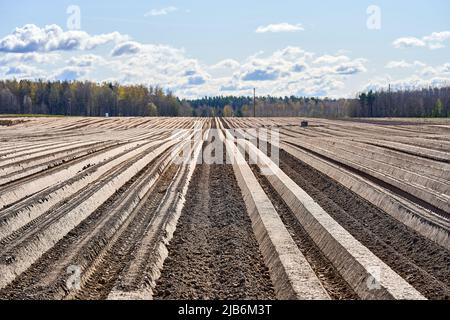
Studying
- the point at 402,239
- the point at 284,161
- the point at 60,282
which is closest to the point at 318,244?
the point at 402,239

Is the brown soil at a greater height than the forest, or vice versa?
the forest

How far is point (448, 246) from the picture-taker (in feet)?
33.0

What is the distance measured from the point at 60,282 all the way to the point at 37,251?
77.5 inches

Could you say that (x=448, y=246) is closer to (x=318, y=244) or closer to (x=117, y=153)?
(x=318, y=244)

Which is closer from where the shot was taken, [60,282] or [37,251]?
[60,282]

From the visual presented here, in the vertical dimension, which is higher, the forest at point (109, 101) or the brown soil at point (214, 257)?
the forest at point (109, 101)

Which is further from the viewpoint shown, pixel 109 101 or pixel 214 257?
pixel 109 101

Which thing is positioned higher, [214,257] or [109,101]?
[109,101]

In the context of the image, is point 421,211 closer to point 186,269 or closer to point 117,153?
point 186,269

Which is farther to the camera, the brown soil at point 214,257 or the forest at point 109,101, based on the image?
the forest at point 109,101

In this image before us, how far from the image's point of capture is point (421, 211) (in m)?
12.5

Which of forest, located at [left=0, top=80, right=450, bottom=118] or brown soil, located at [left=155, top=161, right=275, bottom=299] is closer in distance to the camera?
brown soil, located at [left=155, top=161, right=275, bottom=299]
